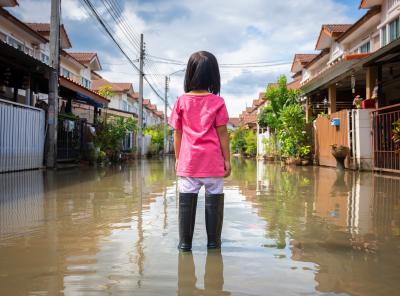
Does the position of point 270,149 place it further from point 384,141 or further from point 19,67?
point 19,67

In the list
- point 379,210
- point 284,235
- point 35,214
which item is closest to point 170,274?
point 284,235

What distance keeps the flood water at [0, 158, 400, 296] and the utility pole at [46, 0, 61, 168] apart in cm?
761

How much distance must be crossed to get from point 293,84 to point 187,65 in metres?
39.4

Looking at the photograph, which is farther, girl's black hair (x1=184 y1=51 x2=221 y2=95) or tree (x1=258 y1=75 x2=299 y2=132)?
tree (x1=258 y1=75 x2=299 y2=132)

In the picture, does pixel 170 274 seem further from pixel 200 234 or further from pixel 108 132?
pixel 108 132

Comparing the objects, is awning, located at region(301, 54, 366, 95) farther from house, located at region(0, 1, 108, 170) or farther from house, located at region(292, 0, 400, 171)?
house, located at region(0, 1, 108, 170)

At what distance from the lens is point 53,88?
559 inches

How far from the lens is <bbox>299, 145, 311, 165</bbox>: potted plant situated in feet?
62.2

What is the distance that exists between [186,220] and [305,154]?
1636cm

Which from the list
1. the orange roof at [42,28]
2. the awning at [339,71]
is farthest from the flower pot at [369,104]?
the orange roof at [42,28]

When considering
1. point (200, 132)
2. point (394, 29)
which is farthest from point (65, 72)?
point (200, 132)

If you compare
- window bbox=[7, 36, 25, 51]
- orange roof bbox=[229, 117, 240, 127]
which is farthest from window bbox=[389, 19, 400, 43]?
orange roof bbox=[229, 117, 240, 127]

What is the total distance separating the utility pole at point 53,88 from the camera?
14.1 meters

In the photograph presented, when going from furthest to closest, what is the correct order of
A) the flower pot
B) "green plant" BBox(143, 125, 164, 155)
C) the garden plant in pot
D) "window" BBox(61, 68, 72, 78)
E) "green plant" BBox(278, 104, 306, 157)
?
"green plant" BBox(143, 125, 164, 155) → "window" BBox(61, 68, 72, 78) → "green plant" BBox(278, 104, 306, 157) → the garden plant in pot → the flower pot
